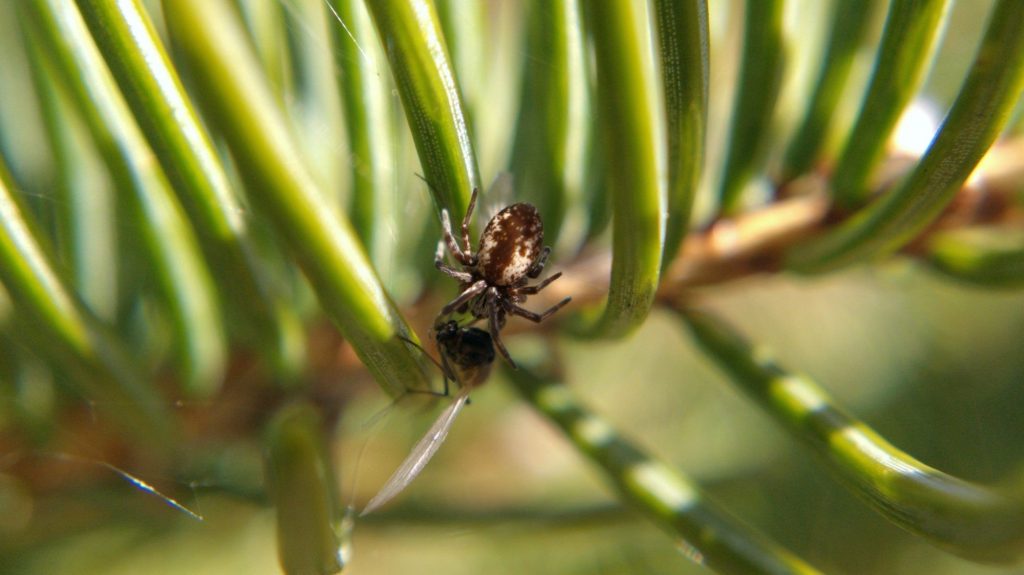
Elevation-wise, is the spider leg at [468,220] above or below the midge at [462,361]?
above

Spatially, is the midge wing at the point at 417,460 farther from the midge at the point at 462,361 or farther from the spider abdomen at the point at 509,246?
the spider abdomen at the point at 509,246

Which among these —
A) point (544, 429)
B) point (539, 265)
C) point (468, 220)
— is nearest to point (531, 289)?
point (539, 265)

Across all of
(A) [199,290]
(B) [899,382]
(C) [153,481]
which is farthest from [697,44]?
(B) [899,382]

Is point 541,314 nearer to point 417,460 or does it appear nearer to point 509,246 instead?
point 509,246

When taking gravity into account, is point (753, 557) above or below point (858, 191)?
below

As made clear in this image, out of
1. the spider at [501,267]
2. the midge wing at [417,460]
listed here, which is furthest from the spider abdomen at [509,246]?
the midge wing at [417,460]

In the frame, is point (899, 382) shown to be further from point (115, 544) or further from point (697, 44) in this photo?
point (115, 544)
